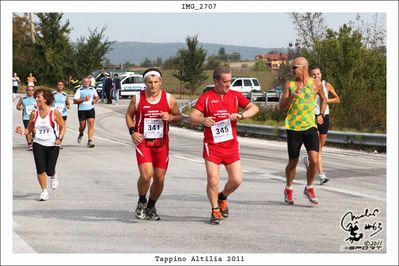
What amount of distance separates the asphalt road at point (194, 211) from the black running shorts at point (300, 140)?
80 centimetres

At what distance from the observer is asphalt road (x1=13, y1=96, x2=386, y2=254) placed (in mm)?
8266

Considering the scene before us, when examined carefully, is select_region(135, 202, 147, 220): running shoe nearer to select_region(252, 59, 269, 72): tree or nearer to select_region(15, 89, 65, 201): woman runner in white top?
select_region(15, 89, 65, 201): woman runner in white top

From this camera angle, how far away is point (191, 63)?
45.5 metres

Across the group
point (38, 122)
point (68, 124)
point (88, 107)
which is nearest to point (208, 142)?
point (38, 122)

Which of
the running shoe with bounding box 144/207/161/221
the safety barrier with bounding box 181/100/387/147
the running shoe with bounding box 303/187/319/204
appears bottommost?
the running shoe with bounding box 144/207/161/221

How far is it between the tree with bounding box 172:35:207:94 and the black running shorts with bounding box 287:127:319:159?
113ft

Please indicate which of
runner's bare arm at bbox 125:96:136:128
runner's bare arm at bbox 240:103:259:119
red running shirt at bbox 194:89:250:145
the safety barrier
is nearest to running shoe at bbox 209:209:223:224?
red running shirt at bbox 194:89:250:145

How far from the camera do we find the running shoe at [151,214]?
9.79 m

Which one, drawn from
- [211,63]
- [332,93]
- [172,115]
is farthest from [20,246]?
[211,63]

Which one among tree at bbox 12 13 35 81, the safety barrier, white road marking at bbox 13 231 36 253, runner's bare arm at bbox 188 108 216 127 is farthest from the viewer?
tree at bbox 12 13 35 81

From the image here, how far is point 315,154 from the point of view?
35.4 ft

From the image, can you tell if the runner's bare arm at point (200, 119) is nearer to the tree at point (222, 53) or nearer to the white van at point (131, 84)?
the tree at point (222, 53)

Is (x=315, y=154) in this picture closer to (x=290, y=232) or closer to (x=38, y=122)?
(x=290, y=232)

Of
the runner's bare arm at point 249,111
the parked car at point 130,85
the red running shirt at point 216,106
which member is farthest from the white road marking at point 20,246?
the parked car at point 130,85
